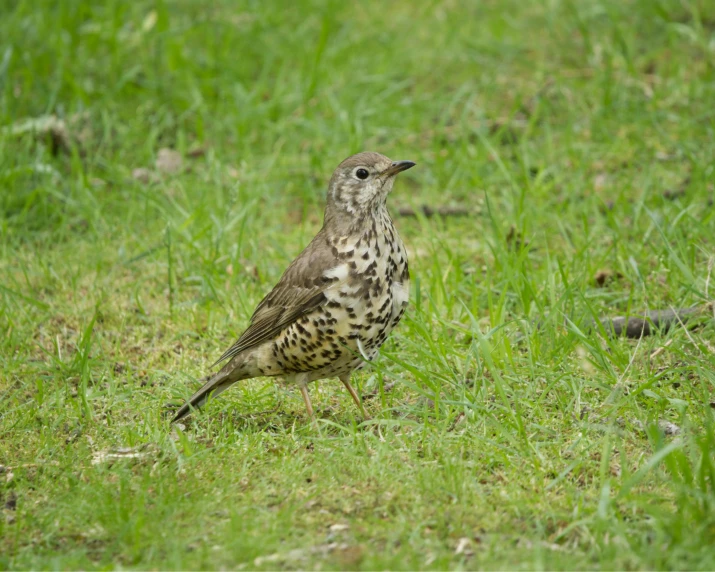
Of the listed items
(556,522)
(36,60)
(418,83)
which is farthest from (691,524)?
(36,60)

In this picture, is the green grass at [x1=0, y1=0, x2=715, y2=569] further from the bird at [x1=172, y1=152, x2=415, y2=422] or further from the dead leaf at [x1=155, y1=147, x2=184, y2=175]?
the bird at [x1=172, y1=152, x2=415, y2=422]

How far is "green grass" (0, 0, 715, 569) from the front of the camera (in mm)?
3738

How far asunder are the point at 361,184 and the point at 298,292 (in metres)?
0.64

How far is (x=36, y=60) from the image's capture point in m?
8.27

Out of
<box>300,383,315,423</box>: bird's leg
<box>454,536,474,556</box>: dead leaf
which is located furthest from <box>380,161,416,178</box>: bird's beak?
<box>454,536,474,556</box>: dead leaf

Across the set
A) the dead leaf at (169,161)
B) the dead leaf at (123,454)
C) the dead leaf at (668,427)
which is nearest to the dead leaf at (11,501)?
the dead leaf at (123,454)

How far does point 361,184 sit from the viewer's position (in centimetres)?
494

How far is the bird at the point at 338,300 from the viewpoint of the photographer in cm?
455

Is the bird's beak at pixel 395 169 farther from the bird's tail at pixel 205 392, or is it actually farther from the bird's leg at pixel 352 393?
the bird's tail at pixel 205 392

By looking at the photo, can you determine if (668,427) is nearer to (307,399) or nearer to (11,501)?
(307,399)

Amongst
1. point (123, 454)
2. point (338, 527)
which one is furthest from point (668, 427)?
point (123, 454)

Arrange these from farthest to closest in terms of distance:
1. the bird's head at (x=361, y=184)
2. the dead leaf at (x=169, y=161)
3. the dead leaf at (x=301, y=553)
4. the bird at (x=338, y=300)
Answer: the dead leaf at (x=169, y=161) < the bird's head at (x=361, y=184) < the bird at (x=338, y=300) < the dead leaf at (x=301, y=553)

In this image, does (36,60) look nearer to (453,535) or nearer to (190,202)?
(190,202)

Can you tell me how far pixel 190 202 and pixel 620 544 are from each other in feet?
14.7
